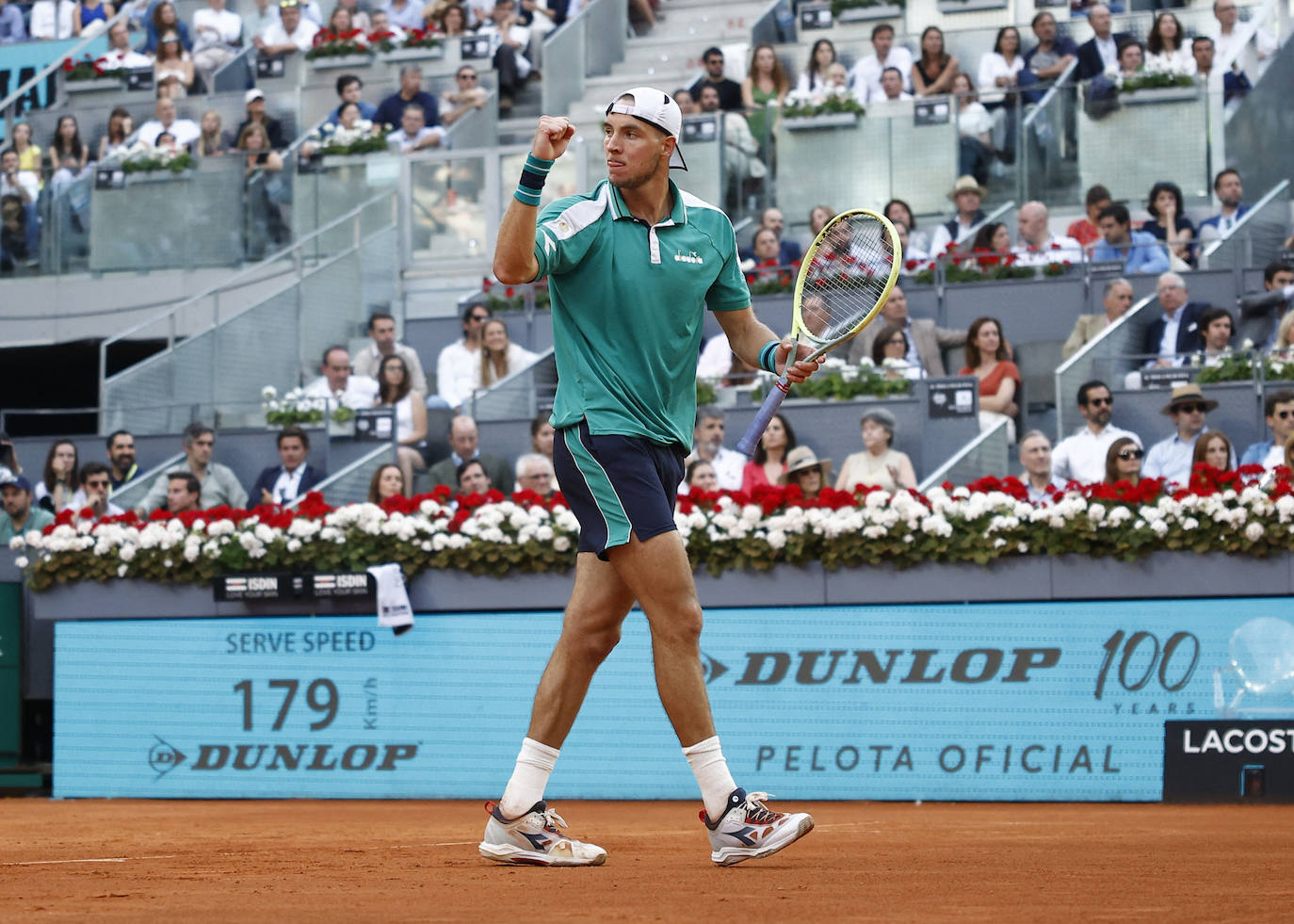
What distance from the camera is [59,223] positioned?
1925 cm

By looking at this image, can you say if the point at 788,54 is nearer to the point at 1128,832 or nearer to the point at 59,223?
the point at 59,223

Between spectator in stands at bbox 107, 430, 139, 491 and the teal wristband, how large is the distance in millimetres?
9949

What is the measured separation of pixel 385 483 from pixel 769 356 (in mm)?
7217

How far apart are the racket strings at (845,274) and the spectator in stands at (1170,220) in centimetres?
902

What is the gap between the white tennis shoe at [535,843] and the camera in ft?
18.0

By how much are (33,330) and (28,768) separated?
9055 mm

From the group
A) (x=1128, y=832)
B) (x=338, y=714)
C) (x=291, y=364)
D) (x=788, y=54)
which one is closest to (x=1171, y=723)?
(x=1128, y=832)

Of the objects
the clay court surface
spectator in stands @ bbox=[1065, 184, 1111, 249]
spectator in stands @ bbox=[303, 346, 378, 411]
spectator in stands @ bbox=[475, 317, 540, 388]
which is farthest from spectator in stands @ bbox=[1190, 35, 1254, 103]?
the clay court surface

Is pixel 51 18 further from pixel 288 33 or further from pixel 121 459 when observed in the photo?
pixel 121 459

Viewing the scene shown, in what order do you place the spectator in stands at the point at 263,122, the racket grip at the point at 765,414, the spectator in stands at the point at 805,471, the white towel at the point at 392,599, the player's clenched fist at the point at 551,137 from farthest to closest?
the spectator in stands at the point at 263,122 → the spectator in stands at the point at 805,471 → the white towel at the point at 392,599 → the racket grip at the point at 765,414 → the player's clenched fist at the point at 551,137

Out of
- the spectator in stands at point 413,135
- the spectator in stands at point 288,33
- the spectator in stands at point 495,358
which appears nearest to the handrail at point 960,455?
the spectator in stands at point 495,358

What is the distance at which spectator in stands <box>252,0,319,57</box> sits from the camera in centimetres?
2178

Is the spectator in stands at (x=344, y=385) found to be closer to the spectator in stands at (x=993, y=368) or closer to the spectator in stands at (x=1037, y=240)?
the spectator in stands at (x=993, y=368)

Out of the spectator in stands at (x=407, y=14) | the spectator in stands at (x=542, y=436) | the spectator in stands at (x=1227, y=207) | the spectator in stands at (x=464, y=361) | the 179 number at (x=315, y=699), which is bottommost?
the 179 number at (x=315, y=699)
